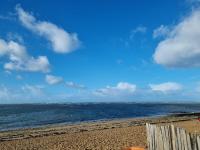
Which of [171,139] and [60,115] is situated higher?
[171,139]

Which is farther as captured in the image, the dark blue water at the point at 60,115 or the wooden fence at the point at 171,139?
the dark blue water at the point at 60,115

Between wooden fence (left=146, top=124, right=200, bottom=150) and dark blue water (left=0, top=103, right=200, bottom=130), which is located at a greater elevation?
wooden fence (left=146, top=124, right=200, bottom=150)

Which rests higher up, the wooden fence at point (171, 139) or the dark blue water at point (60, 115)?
the wooden fence at point (171, 139)

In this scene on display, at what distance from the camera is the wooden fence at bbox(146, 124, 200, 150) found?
17.7ft

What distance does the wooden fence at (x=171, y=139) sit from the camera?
539cm

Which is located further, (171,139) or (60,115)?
(60,115)

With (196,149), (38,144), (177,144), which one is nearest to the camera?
(196,149)

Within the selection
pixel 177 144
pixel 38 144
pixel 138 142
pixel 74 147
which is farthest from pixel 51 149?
pixel 177 144

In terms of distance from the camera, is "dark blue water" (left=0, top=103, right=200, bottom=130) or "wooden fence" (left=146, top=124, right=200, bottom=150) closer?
"wooden fence" (left=146, top=124, right=200, bottom=150)

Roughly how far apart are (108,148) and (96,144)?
179cm

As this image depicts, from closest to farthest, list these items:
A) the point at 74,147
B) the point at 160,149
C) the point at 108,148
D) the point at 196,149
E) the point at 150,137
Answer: the point at 196,149 → the point at 160,149 → the point at 150,137 → the point at 108,148 → the point at 74,147

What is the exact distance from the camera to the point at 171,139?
5953 millimetres

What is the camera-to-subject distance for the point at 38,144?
2162 centimetres

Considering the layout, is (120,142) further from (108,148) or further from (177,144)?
(177,144)
